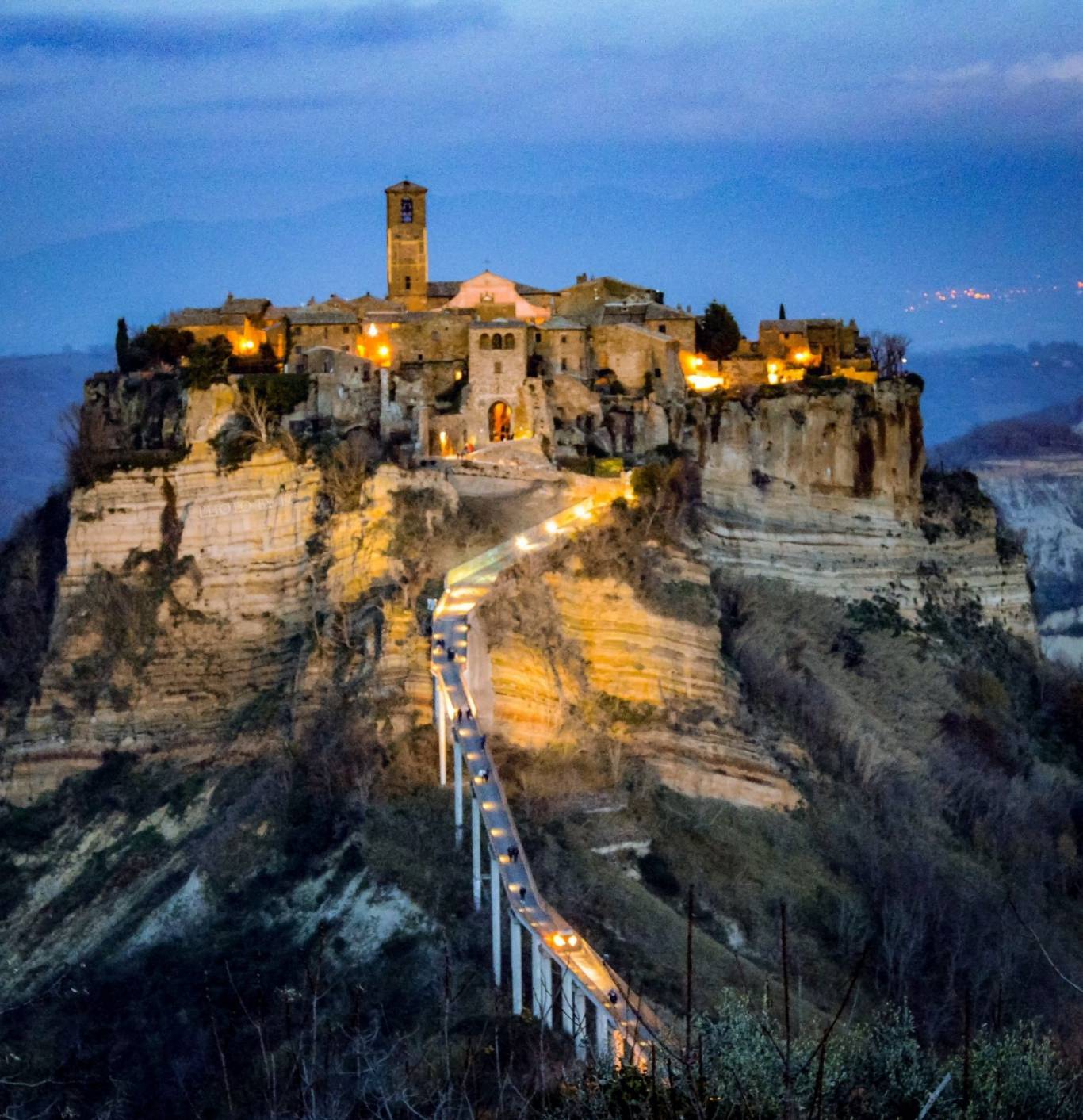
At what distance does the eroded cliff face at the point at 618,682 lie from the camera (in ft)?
136

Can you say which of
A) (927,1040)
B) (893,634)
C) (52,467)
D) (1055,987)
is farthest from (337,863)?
(52,467)

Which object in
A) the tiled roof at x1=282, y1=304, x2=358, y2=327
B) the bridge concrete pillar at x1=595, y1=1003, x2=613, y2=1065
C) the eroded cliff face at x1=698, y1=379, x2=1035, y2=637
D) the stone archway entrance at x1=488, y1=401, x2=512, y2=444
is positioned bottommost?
the bridge concrete pillar at x1=595, y1=1003, x2=613, y2=1065

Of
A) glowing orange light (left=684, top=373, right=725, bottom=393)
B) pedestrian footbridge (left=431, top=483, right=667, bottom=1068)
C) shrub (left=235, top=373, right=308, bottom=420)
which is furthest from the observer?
glowing orange light (left=684, top=373, right=725, bottom=393)

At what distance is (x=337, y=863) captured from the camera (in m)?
38.5

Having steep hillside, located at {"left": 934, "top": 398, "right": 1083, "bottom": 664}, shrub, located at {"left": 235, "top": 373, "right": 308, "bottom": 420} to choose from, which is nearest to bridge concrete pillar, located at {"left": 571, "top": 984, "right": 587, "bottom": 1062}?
shrub, located at {"left": 235, "top": 373, "right": 308, "bottom": 420}

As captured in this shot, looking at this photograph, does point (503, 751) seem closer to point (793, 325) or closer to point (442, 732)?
point (442, 732)

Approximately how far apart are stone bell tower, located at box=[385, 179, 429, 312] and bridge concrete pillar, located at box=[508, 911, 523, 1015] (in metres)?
24.2

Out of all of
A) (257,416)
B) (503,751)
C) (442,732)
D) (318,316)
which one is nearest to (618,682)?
(503,751)

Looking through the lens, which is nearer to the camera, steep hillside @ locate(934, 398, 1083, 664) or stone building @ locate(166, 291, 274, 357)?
stone building @ locate(166, 291, 274, 357)

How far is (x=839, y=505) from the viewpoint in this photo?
171ft

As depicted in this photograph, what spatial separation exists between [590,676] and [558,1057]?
12032mm

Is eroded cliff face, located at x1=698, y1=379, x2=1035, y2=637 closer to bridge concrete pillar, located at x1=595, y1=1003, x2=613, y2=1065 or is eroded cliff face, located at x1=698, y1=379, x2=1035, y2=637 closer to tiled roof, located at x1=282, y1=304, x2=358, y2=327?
tiled roof, located at x1=282, y1=304, x2=358, y2=327

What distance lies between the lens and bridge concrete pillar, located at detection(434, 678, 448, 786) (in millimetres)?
38594

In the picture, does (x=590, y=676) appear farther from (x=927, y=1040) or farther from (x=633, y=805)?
(x=927, y=1040)
